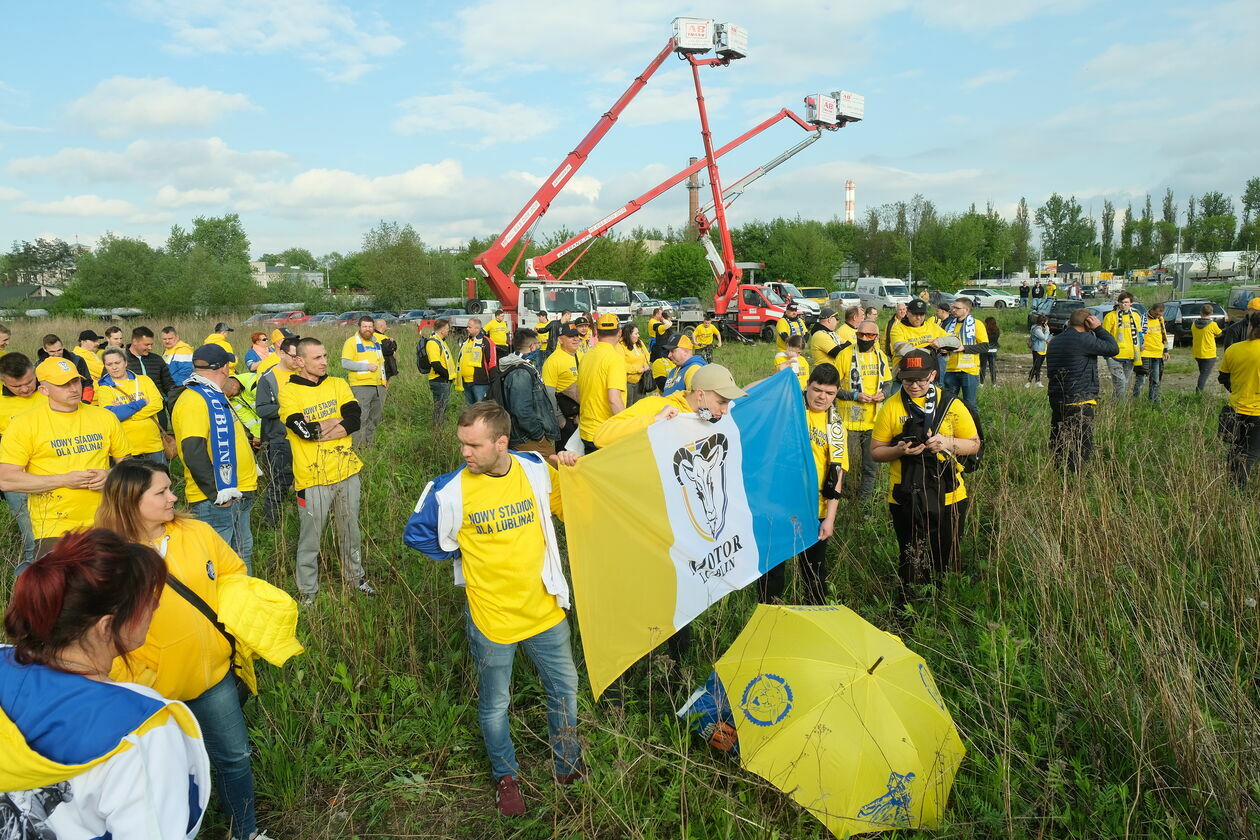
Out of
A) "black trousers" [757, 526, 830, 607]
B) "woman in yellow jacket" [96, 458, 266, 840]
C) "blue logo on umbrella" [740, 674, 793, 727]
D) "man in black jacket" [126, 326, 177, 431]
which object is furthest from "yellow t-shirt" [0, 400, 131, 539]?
"man in black jacket" [126, 326, 177, 431]

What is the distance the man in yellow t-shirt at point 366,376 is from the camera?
975cm

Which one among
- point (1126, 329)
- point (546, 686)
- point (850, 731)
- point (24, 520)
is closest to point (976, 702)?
point (850, 731)

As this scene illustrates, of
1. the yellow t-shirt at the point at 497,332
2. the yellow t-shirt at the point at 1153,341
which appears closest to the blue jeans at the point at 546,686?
the yellow t-shirt at the point at 497,332

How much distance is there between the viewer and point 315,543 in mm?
5117

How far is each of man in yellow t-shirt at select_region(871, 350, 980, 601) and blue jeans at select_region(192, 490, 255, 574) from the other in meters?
4.25

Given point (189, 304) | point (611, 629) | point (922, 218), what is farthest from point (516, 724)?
Result: point (922, 218)

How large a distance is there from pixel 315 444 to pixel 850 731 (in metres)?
4.08

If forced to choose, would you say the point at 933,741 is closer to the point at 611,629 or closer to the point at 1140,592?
the point at 611,629

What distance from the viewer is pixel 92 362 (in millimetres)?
9039

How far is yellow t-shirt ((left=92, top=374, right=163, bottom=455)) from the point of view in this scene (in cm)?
626

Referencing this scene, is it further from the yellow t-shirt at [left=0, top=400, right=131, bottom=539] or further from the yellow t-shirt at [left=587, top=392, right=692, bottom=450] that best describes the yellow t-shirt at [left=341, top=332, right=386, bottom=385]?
the yellow t-shirt at [left=587, top=392, right=692, bottom=450]

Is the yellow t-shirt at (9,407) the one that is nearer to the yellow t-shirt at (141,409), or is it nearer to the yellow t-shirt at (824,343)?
the yellow t-shirt at (141,409)

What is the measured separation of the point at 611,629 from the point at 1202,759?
2.41 meters

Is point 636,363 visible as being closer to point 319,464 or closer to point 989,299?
point 319,464
